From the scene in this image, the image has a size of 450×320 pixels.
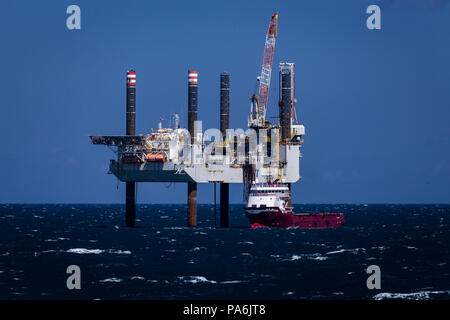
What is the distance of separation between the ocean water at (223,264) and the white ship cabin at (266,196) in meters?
2.89

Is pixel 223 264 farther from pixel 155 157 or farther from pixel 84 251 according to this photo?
pixel 155 157

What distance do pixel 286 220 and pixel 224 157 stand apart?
33.9 feet

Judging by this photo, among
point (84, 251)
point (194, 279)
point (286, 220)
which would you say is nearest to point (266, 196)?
point (286, 220)

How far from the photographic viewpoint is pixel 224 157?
11525 cm

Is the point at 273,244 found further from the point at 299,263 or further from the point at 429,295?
the point at 429,295

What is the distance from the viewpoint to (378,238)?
356 ft

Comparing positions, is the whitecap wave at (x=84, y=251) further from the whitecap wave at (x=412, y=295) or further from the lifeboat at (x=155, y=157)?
the whitecap wave at (x=412, y=295)

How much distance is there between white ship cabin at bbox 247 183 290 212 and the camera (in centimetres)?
11475

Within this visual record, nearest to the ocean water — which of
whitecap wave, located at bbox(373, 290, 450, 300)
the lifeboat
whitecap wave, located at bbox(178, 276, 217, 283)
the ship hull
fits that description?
whitecap wave, located at bbox(373, 290, 450, 300)

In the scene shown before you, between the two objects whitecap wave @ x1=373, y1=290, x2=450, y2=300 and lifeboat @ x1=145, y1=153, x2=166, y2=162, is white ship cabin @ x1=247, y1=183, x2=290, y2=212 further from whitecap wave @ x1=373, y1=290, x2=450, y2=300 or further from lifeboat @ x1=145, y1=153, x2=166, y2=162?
whitecap wave @ x1=373, y1=290, x2=450, y2=300

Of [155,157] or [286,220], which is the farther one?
[286,220]

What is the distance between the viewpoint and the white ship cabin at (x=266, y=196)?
115 meters
